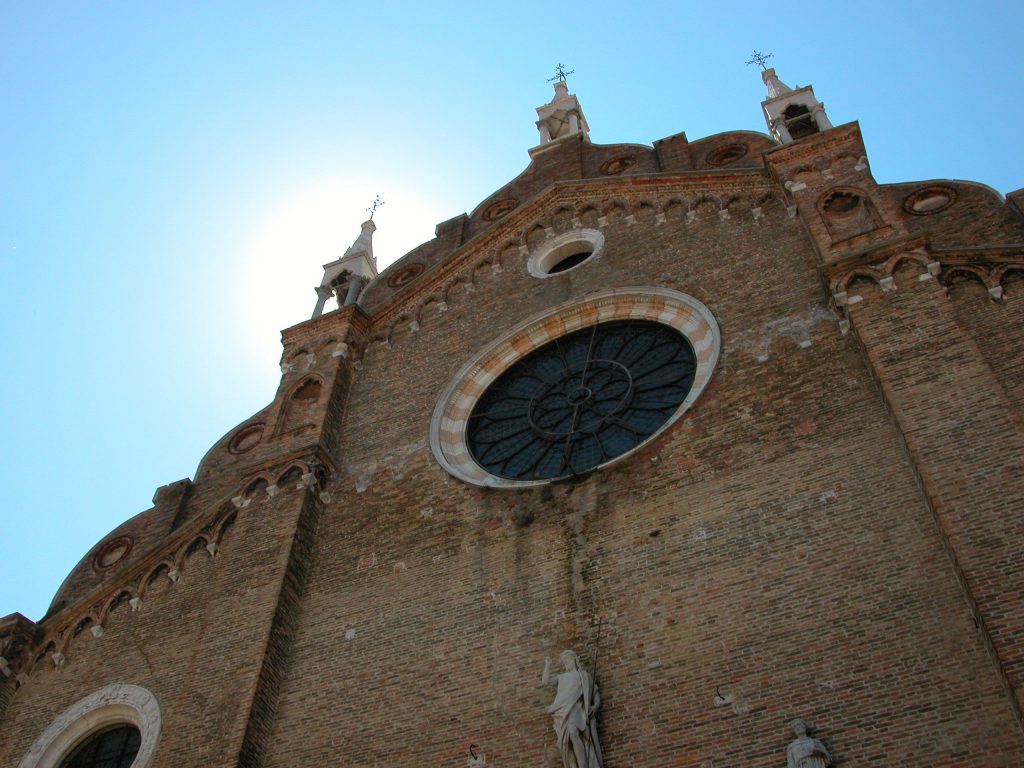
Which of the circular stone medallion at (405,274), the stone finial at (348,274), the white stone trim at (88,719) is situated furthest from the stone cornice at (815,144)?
the white stone trim at (88,719)

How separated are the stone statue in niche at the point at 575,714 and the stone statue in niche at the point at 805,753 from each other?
5.42 feet

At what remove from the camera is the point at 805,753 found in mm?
7887

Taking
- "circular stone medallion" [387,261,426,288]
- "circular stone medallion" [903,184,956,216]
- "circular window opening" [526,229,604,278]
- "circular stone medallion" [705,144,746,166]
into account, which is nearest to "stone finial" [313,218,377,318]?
"circular stone medallion" [387,261,426,288]

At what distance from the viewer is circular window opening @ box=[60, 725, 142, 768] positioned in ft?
37.5

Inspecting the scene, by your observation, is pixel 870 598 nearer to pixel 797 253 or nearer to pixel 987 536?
pixel 987 536

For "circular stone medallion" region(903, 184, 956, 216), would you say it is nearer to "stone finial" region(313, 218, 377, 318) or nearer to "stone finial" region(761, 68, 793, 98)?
"stone finial" region(761, 68, 793, 98)

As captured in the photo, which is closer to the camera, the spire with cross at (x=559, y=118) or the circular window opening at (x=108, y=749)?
the circular window opening at (x=108, y=749)

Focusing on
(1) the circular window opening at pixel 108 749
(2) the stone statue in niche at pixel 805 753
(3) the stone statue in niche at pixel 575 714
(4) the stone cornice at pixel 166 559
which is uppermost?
(4) the stone cornice at pixel 166 559

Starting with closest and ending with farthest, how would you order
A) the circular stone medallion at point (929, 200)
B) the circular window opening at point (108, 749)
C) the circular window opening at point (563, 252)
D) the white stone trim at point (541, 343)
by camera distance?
1. the circular window opening at point (108, 749)
2. the white stone trim at point (541, 343)
3. the circular stone medallion at point (929, 200)
4. the circular window opening at point (563, 252)

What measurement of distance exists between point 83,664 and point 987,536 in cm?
1040

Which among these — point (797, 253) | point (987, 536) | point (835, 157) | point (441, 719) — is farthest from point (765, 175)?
point (441, 719)

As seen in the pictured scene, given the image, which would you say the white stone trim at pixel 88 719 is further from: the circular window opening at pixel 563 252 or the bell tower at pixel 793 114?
the bell tower at pixel 793 114

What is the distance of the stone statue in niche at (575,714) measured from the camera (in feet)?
28.7

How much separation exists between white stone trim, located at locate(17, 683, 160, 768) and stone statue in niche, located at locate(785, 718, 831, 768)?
7.15 m
